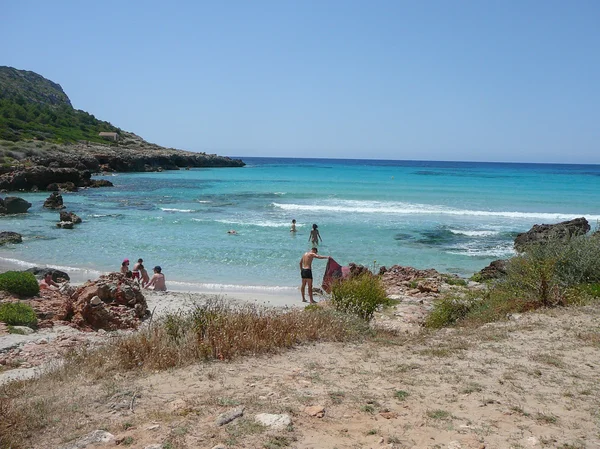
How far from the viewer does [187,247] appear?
73.8 feet

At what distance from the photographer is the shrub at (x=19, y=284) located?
12.6 meters

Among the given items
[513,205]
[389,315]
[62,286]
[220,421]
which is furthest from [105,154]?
[220,421]

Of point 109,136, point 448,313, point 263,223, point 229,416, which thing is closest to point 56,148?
point 109,136

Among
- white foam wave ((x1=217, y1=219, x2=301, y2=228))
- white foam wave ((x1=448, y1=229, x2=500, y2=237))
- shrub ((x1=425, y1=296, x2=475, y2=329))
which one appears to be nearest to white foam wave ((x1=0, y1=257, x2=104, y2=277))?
shrub ((x1=425, y1=296, x2=475, y2=329))

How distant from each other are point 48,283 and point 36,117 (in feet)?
279

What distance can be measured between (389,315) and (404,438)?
6.46 m

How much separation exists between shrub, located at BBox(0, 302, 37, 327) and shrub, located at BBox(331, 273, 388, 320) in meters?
6.15

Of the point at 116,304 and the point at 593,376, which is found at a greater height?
the point at 593,376

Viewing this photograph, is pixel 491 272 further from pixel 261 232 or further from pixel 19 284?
pixel 261 232

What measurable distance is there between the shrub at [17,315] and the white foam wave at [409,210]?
27549 millimetres

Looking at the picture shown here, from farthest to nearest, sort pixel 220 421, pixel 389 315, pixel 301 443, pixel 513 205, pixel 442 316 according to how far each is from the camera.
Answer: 1. pixel 513 205
2. pixel 389 315
3. pixel 442 316
4. pixel 220 421
5. pixel 301 443

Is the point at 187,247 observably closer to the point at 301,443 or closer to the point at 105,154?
the point at 301,443

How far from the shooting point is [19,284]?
12.6 m

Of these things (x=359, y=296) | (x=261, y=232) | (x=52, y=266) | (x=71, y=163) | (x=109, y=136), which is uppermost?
(x=109, y=136)
